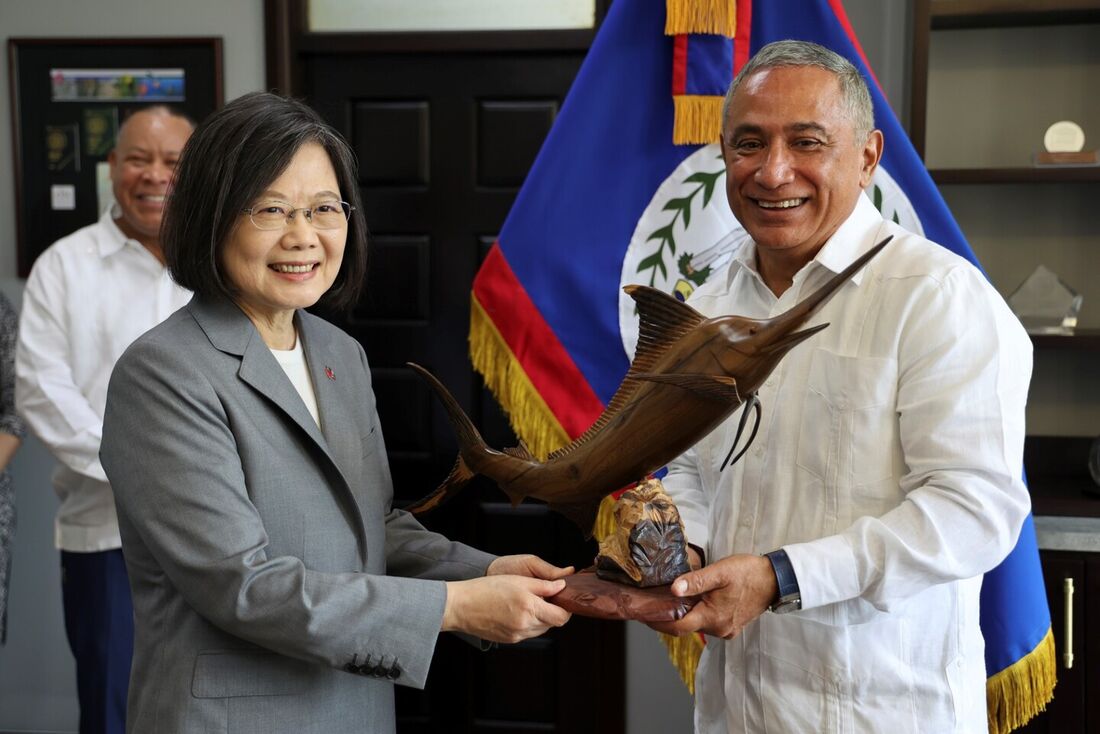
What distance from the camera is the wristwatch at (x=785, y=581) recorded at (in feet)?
4.25

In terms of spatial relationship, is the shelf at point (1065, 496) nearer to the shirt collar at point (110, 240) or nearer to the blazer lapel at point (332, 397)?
the blazer lapel at point (332, 397)

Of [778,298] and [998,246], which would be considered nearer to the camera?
[778,298]

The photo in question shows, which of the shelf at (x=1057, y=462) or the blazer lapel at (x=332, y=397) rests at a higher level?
the blazer lapel at (x=332, y=397)

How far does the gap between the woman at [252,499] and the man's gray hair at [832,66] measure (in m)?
0.61

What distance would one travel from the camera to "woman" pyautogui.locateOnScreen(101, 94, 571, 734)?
1.22 m

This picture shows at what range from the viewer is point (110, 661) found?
2.56 meters

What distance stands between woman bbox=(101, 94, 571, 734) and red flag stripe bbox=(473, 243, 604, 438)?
3.27ft

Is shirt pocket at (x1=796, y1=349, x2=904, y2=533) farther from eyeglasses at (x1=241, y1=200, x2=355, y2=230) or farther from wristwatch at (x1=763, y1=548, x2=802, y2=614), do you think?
eyeglasses at (x1=241, y1=200, x2=355, y2=230)

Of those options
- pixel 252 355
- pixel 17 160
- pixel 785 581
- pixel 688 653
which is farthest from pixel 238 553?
pixel 17 160

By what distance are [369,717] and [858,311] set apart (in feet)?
2.91

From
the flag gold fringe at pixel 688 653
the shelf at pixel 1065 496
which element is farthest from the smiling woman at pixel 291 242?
the shelf at pixel 1065 496

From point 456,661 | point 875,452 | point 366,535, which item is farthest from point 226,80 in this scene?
point 875,452

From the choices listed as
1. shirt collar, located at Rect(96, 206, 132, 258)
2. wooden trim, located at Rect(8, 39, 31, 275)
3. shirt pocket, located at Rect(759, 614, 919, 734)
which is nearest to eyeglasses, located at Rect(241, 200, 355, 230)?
shirt pocket, located at Rect(759, 614, 919, 734)

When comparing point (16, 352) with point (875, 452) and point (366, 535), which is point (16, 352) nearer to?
point (366, 535)
